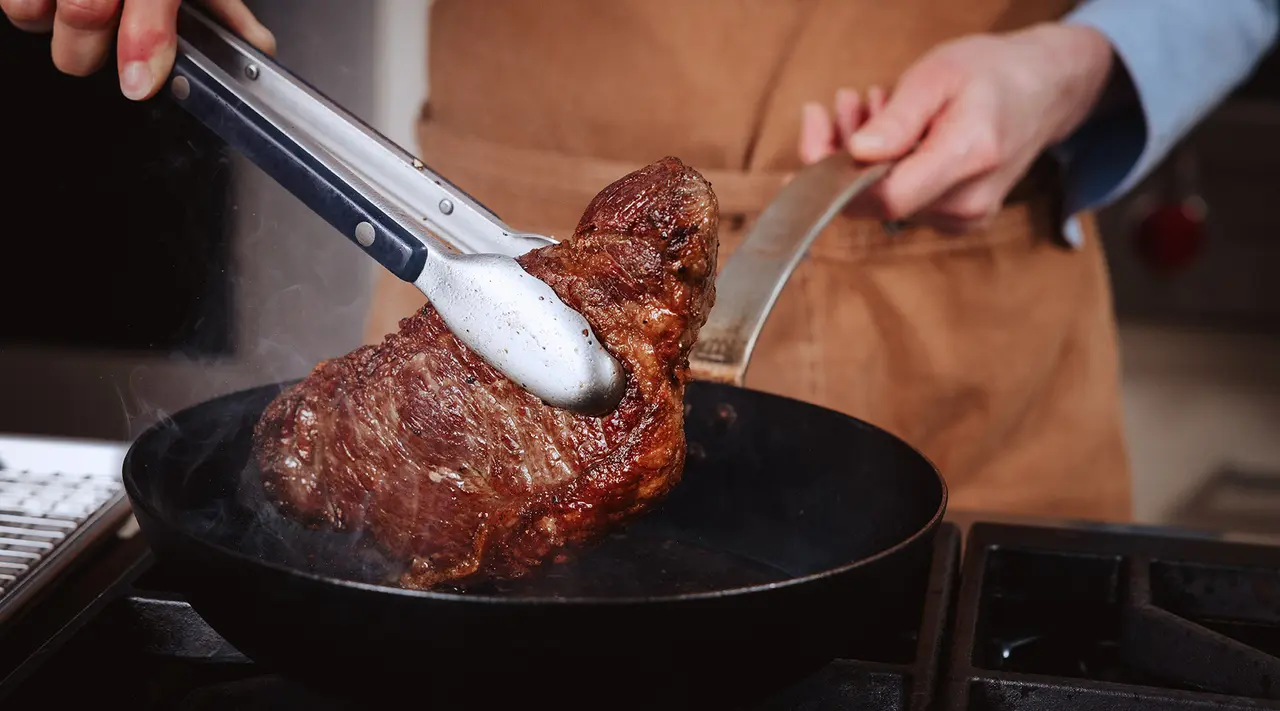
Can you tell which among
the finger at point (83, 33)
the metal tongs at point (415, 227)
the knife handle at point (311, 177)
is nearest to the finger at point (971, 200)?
the metal tongs at point (415, 227)

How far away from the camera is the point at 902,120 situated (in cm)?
138

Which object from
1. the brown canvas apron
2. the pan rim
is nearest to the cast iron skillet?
the pan rim

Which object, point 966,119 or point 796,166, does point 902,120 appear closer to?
point 966,119

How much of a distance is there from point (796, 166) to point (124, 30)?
38.2 inches

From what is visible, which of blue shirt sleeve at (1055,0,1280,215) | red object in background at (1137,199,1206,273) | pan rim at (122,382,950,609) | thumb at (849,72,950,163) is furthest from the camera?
red object in background at (1137,199,1206,273)

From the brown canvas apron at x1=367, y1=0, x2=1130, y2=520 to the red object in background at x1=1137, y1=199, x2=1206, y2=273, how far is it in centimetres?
135

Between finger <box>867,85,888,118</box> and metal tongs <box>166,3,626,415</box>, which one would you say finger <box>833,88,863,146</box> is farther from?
metal tongs <box>166,3,626,415</box>

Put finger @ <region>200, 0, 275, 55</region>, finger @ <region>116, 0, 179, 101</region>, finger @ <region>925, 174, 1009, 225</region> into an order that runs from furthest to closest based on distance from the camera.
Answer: finger @ <region>925, 174, 1009, 225</region>
finger @ <region>200, 0, 275, 55</region>
finger @ <region>116, 0, 179, 101</region>

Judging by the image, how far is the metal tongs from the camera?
32.6 inches

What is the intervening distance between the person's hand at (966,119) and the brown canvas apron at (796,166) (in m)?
0.11

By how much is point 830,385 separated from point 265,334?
2.61 feet

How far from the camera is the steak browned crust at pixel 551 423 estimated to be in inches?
35.3

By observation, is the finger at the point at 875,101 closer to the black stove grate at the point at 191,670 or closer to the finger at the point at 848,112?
the finger at the point at 848,112

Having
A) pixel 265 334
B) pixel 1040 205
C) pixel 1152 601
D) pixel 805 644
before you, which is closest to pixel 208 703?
pixel 805 644
